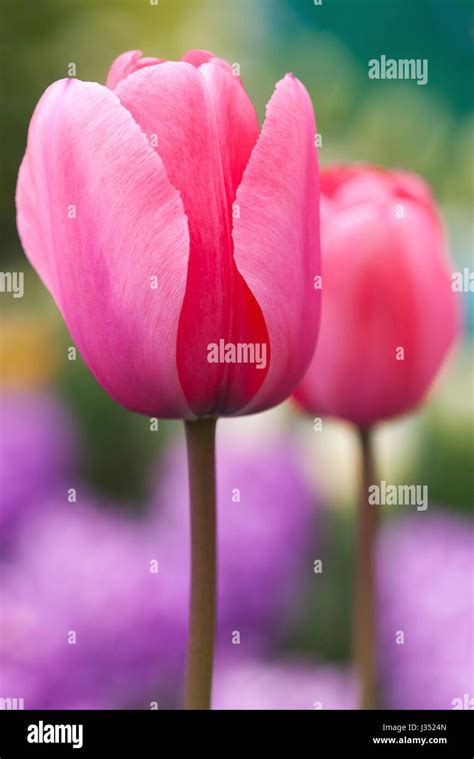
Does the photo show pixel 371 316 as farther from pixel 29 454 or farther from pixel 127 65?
pixel 29 454

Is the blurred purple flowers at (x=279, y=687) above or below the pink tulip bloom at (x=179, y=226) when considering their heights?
below

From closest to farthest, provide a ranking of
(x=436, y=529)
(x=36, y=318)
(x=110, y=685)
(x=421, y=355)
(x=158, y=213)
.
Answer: (x=158, y=213)
(x=421, y=355)
(x=110, y=685)
(x=436, y=529)
(x=36, y=318)

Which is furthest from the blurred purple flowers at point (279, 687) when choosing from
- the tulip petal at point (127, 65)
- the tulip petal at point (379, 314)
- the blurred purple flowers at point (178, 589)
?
the tulip petal at point (127, 65)

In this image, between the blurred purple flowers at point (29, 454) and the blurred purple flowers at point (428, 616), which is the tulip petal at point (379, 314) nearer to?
the blurred purple flowers at point (428, 616)

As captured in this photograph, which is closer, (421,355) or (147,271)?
(147,271)

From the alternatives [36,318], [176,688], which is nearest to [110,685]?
[176,688]

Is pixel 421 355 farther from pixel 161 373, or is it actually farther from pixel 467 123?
pixel 467 123
